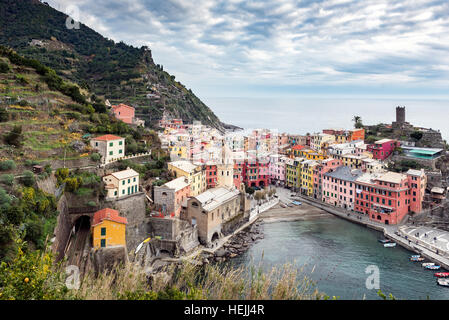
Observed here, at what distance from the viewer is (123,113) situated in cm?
3759

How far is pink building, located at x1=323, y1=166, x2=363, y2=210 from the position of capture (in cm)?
3241

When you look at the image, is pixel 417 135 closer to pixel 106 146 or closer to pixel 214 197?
pixel 214 197

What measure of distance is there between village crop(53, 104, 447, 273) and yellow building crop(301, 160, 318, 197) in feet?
0.35

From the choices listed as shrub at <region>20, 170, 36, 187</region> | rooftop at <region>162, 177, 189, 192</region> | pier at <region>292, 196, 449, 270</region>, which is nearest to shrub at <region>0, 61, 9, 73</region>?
shrub at <region>20, 170, 36, 187</region>

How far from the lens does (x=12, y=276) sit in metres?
6.65

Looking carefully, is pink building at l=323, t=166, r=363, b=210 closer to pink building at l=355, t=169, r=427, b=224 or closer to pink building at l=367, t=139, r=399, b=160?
pink building at l=355, t=169, r=427, b=224

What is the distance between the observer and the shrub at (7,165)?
692 inches

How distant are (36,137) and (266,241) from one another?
1752 centimetres

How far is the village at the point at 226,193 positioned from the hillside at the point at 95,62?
1630 cm

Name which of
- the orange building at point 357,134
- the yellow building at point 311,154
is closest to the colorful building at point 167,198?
the yellow building at point 311,154

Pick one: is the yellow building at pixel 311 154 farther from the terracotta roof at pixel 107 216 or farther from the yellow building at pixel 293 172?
the terracotta roof at pixel 107 216

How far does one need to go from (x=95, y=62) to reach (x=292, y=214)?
51.6 metres

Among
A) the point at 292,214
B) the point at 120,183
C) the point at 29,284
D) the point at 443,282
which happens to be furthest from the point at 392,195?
the point at 29,284

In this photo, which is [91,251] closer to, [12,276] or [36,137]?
[36,137]
